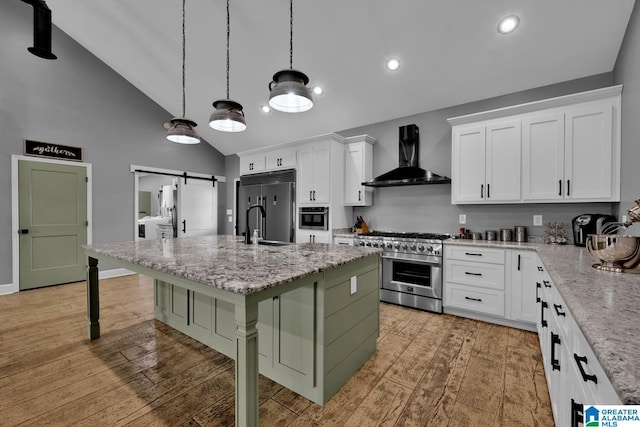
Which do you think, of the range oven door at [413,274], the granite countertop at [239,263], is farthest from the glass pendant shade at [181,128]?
the range oven door at [413,274]

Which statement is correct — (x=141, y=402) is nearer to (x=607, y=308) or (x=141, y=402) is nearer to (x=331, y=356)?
(x=331, y=356)

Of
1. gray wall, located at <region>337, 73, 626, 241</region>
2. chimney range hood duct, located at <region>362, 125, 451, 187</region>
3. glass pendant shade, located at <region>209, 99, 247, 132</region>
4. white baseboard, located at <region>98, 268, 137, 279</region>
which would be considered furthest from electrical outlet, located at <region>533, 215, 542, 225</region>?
white baseboard, located at <region>98, 268, 137, 279</region>

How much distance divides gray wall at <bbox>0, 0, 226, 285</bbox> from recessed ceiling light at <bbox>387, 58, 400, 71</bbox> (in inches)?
150

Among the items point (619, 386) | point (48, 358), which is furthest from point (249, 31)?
point (619, 386)

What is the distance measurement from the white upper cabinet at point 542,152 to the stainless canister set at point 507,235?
409mm

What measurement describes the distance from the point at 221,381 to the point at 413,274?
2481 mm

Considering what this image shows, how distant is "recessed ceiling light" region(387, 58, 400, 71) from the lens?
3.34m

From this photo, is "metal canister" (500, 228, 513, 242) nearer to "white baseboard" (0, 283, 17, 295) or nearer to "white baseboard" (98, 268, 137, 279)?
"white baseboard" (98, 268, 137, 279)

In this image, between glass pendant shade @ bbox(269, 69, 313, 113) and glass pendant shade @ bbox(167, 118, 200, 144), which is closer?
glass pendant shade @ bbox(269, 69, 313, 113)

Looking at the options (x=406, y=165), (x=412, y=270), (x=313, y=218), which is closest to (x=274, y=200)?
(x=313, y=218)

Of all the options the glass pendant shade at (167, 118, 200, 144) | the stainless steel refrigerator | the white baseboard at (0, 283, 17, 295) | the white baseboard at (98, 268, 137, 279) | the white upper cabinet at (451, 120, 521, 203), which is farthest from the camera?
the white baseboard at (98, 268, 137, 279)

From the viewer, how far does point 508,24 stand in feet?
8.59

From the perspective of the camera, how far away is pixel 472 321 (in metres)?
3.08

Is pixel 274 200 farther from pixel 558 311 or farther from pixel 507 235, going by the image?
pixel 558 311
